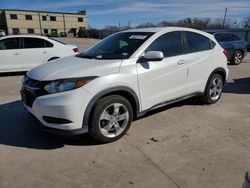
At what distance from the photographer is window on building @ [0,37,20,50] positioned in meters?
9.34

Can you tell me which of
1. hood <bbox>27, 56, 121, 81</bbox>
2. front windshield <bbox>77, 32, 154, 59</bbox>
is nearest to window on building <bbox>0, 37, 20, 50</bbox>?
front windshield <bbox>77, 32, 154, 59</bbox>

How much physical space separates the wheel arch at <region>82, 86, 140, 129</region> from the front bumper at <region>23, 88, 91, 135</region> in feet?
0.20

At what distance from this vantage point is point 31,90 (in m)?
3.81

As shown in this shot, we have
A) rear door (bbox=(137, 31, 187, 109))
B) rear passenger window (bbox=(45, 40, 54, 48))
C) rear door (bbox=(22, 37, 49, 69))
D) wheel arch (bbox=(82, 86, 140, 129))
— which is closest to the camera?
wheel arch (bbox=(82, 86, 140, 129))

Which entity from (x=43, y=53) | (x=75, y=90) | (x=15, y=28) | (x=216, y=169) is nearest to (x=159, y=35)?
(x=75, y=90)

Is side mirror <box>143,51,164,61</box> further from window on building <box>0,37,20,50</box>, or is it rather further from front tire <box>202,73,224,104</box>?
window on building <box>0,37,20,50</box>

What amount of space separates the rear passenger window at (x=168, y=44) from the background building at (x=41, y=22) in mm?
62149

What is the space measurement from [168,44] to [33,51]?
6421 millimetres

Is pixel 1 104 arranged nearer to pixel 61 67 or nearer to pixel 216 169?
pixel 61 67

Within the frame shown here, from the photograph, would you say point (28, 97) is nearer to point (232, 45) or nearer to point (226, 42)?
point (226, 42)

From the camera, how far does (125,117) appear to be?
4086mm

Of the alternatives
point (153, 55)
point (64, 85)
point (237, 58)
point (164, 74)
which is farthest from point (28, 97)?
point (237, 58)

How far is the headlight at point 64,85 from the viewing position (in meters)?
3.59

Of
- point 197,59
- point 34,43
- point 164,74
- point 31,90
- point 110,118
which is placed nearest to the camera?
point 31,90
